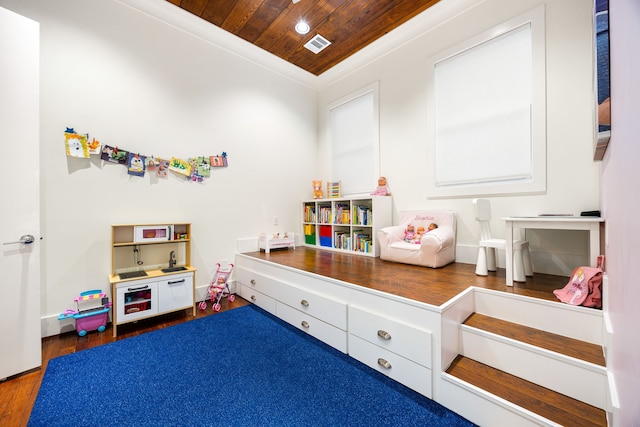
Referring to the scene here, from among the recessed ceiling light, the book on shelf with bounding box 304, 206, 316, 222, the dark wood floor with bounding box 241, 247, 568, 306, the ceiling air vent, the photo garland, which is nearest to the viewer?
the dark wood floor with bounding box 241, 247, 568, 306

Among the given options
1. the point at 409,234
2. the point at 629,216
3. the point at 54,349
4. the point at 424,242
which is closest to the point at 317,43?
the point at 409,234

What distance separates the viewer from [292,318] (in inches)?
90.6

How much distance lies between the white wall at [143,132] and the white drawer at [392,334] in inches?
79.7

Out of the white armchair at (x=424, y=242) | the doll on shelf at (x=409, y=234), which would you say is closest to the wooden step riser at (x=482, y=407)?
the white armchair at (x=424, y=242)

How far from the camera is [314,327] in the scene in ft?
6.84

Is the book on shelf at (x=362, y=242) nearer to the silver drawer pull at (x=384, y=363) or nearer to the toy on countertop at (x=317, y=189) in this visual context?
the toy on countertop at (x=317, y=189)

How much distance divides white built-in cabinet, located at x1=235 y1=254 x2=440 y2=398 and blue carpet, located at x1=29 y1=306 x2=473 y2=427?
0.09m

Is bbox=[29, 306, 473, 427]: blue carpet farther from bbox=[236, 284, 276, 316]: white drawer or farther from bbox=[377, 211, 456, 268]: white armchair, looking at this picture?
bbox=[377, 211, 456, 268]: white armchair

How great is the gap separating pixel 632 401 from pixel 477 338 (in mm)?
890

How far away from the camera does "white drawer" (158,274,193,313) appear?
2393 mm

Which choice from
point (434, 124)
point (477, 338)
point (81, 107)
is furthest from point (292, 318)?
point (81, 107)

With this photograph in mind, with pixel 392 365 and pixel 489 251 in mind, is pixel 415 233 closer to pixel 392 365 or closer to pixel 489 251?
pixel 489 251

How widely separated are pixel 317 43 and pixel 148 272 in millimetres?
3223

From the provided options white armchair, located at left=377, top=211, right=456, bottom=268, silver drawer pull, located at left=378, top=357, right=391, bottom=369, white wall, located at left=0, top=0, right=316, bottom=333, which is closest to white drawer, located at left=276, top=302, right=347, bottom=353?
silver drawer pull, located at left=378, top=357, right=391, bottom=369
